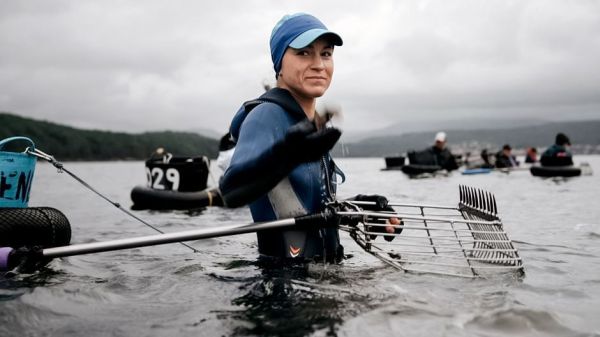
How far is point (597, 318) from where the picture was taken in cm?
336

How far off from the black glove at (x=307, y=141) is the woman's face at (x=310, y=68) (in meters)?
0.96

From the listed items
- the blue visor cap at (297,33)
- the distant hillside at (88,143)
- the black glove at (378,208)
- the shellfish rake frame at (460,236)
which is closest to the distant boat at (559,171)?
the shellfish rake frame at (460,236)

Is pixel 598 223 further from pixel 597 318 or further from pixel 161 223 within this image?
pixel 161 223

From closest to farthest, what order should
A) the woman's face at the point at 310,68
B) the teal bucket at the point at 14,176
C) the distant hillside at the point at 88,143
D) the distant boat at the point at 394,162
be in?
1. the woman's face at the point at 310,68
2. the teal bucket at the point at 14,176
3. the distant boat at the point at 394,162
4. the distant hillside at the point at 88,143

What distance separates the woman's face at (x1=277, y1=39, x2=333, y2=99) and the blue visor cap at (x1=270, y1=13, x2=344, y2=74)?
64 millimetres

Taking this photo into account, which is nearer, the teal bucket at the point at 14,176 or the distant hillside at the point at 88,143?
the teal bucket at the point at 14,176

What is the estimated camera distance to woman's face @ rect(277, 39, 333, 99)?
4.04 metres

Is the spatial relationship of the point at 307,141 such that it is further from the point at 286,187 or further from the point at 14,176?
the point at 14,176

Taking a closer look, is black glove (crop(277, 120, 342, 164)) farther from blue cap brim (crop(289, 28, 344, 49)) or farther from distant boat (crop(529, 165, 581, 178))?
distant boat (crop(529, 165, 581, 178))

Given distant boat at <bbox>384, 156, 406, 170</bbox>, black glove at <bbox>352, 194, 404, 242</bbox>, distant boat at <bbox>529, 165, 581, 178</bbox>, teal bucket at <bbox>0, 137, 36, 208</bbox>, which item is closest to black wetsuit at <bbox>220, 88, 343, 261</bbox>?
black glove at <bbox>352, 194, 404, 242</bbox>

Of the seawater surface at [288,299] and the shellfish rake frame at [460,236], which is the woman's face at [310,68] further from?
the seawater surface at [288,299]

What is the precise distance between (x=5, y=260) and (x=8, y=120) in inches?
8036

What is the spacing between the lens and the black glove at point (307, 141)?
309 centimetres

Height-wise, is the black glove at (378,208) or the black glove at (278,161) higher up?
the black glove at (278,161)
